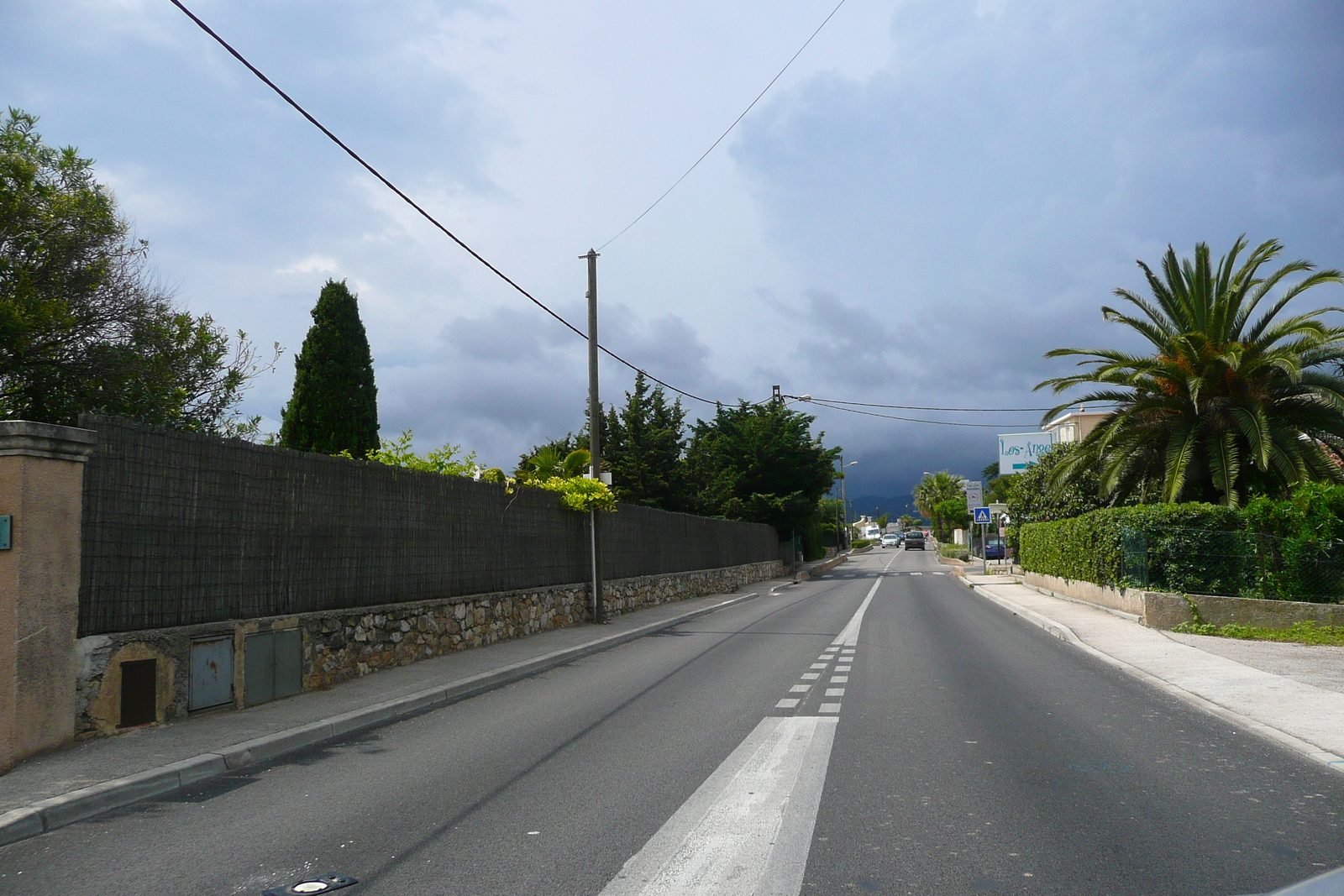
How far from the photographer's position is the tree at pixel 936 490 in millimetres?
121375

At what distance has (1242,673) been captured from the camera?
1106cm

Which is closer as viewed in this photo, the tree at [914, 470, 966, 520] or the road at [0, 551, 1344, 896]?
the road at [0, 551, 1344, 896]

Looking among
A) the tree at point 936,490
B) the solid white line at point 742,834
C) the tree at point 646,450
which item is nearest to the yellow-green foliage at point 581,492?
the solid white line at point 742,834

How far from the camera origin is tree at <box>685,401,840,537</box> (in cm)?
4803

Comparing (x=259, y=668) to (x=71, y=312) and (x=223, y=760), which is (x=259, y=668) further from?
(x=71, y=312)

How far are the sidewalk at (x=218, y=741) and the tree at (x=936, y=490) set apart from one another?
10971 centimetres

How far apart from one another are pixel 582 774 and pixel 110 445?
16.2ft

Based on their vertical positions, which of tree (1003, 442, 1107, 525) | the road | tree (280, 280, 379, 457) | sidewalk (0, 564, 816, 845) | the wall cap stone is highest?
tree (280, 280, 379, 457)

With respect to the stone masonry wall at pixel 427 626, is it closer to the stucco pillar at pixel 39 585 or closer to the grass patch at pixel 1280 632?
the stucco pillar at pixel 39 585

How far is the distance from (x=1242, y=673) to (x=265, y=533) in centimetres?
1110

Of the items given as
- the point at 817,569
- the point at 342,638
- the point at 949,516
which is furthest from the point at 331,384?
the point at 949,516

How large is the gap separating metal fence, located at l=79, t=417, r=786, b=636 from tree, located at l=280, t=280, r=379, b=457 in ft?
30.4

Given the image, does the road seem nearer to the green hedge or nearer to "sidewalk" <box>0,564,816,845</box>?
"sidewalk" <box>0,564,816,845</box>

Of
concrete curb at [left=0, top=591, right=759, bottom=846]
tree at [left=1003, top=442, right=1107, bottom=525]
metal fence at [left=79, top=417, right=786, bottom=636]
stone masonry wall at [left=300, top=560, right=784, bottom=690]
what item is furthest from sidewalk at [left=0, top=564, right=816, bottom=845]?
tree at [left=1003, top=442, right=1107, bottom=525]
